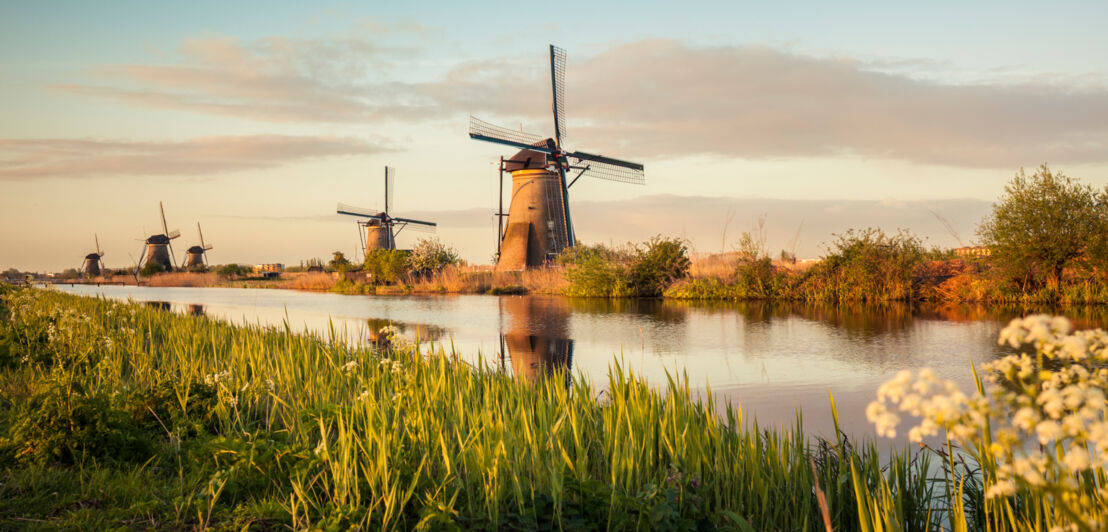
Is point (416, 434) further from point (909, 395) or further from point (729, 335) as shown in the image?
point (729, 335)

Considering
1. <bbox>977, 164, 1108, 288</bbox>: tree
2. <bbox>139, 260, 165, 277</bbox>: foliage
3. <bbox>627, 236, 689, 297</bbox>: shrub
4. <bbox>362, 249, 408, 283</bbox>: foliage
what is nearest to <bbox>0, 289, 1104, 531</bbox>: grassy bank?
<bbox>977, 164, 1108, 288</bbox>: tree

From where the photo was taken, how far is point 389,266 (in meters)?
34.1

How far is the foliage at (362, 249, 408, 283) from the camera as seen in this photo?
34031mm

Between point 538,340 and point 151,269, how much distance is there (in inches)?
2170

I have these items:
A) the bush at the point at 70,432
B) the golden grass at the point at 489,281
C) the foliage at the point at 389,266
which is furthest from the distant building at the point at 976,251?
the foliage at the point at 389,266

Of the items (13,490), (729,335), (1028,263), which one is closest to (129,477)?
(13,490)

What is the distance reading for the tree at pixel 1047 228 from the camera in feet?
49.3

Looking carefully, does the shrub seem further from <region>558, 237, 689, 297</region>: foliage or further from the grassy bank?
the grassy bank

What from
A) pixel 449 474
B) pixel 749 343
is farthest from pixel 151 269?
pixel 449 474

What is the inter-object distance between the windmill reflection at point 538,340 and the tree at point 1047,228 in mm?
11080

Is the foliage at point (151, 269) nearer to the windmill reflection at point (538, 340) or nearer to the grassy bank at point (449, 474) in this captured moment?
the windmill reflection at point (538, 340)

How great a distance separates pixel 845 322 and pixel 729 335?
3490mm

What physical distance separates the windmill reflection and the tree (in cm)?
1108

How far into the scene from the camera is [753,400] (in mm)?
5984
